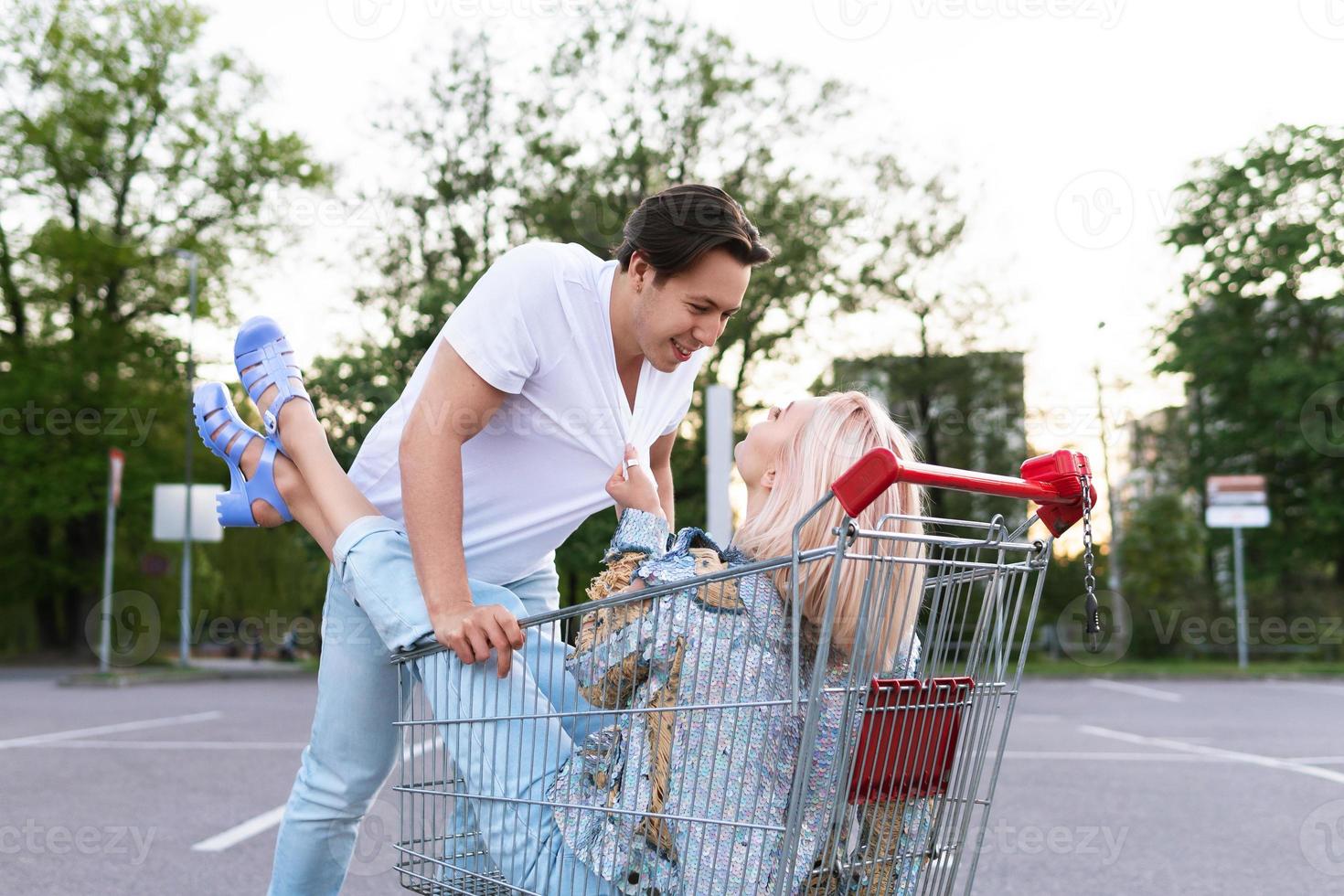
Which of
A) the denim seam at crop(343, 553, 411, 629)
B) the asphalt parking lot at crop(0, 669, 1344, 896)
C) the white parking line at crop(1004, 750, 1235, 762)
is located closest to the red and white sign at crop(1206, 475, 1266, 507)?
the asphalt parking lot at crop(0, 669, 1344, 896)

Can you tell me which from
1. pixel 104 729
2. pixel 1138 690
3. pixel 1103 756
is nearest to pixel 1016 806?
pixel 1103 756

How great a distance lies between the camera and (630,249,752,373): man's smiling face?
7.97 ft

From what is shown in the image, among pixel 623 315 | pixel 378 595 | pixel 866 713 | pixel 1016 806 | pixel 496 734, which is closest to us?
pixel 866 713

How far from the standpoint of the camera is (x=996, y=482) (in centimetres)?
179

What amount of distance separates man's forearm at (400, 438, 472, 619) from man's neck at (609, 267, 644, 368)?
0.43m

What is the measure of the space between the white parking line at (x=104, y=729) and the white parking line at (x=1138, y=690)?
1119cm

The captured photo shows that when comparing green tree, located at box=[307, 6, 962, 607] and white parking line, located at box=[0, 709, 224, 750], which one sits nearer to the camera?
white parking line, located at box=[0, 709, 224, 750]

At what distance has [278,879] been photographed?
2.62m

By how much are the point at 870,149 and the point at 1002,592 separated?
27.4 metres

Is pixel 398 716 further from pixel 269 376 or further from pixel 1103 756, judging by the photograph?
pixel 1103 756

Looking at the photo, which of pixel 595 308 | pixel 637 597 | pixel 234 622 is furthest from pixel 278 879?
pixel 234 622

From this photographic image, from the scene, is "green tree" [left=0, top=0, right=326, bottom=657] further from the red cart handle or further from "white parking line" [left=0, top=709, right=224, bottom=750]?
the red cart handle

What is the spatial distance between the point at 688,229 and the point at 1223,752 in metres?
8.54

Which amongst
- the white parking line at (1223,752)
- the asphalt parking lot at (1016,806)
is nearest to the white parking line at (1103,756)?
the asphalt parking lot at (1016,806)
